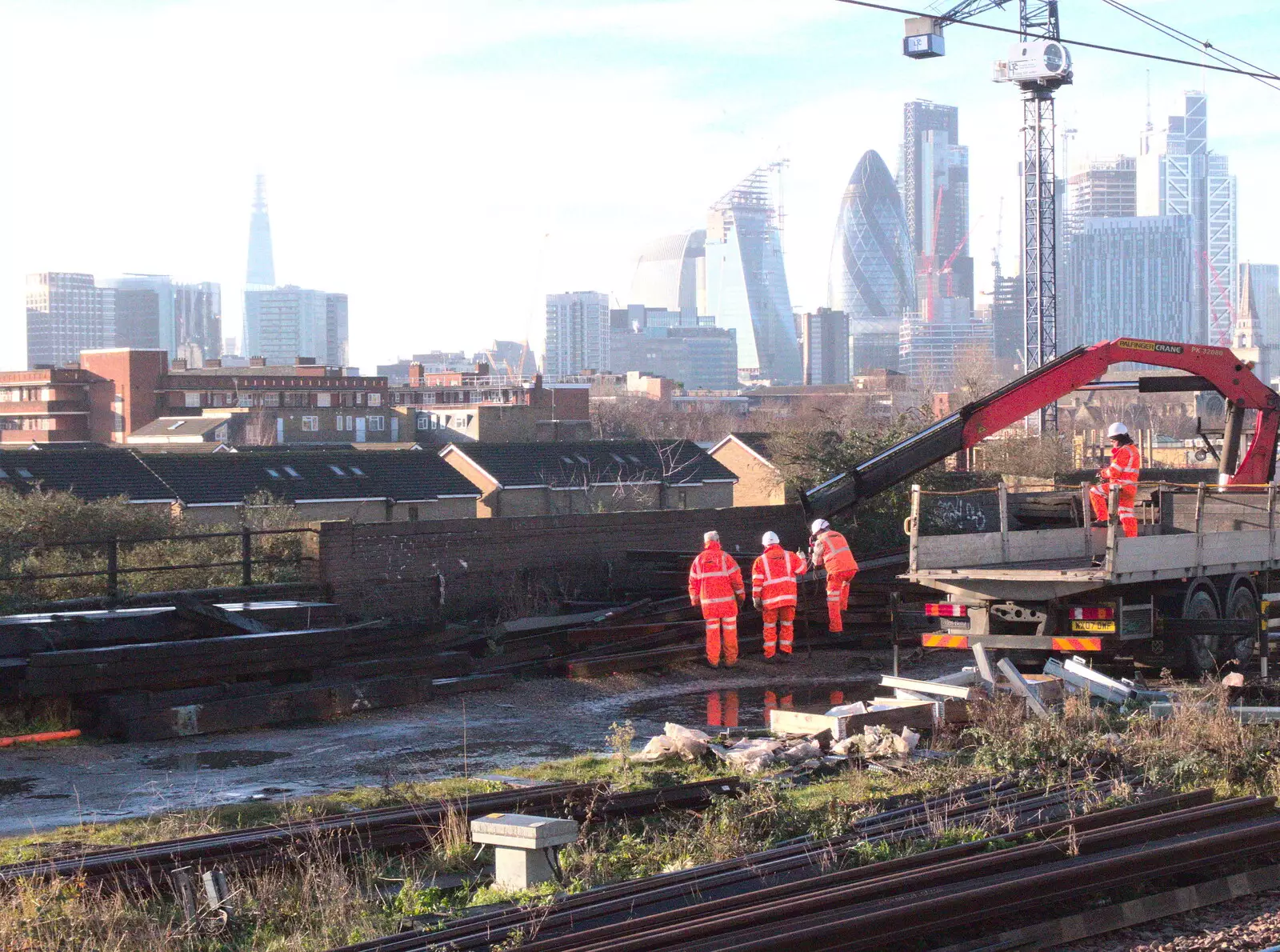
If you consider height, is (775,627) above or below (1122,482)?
below

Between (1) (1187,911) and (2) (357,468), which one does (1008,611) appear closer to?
(1) (1187,911)

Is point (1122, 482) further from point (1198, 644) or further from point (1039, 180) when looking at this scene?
point (1039, 180)

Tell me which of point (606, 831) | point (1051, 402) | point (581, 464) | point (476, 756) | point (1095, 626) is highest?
point (1051, 402)

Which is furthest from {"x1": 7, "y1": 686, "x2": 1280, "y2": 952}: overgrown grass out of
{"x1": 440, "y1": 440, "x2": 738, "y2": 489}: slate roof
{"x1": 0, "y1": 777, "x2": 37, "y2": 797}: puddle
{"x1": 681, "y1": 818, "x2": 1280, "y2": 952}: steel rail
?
{"x1": 440, "y1": 440, "x2": 738, "y2": 489}: slate roof

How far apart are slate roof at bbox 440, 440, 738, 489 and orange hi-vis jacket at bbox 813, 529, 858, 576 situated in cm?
3359

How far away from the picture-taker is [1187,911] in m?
7.60

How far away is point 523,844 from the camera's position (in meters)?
7.54

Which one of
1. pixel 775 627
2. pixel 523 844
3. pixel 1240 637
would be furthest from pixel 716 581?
pixel 523 844

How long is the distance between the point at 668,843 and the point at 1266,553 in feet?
34.2

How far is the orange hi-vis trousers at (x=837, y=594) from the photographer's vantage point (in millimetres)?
17406

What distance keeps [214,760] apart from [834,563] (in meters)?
8.12

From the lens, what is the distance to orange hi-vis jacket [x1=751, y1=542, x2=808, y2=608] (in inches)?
674

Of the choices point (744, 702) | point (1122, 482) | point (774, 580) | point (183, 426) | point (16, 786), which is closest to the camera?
point (16, 786)

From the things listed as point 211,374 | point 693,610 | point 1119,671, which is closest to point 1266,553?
point 1119,671
